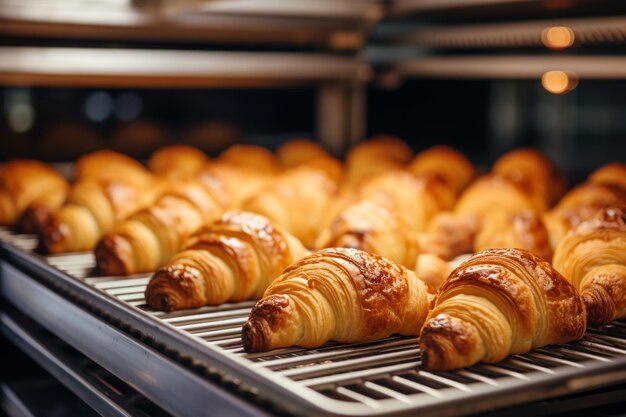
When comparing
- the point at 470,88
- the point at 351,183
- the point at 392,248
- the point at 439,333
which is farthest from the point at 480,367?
the point at 470,88

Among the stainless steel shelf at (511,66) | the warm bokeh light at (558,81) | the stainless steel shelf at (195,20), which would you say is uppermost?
the stainless steel shelf at (195,20)

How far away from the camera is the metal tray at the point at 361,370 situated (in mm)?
1466

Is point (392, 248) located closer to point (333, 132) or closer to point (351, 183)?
point (351, 183)

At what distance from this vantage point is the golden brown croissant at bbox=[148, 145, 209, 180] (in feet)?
12.5

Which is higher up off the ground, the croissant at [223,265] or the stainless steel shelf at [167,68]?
the stainless steel shelf at [167,68]

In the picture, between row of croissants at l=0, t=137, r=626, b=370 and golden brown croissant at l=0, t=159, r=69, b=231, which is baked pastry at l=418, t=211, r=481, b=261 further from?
golden brown croissant at l=0, t=159, r=69, b=231

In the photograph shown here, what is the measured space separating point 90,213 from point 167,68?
0.90m

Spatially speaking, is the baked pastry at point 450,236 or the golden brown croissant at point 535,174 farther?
the golden brown croissant at point 535,174

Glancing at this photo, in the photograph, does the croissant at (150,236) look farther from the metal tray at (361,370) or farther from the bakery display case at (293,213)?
the metal tray at (361,370)

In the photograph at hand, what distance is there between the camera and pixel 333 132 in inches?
178

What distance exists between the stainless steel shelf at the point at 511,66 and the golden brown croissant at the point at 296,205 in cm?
83

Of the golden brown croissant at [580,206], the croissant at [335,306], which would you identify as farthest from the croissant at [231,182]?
the croissant at [335,306]

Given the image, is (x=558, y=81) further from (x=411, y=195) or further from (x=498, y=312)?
(x=498, y=312)

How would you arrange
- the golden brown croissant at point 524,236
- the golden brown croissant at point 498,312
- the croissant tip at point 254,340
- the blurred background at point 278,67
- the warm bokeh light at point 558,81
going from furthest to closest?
the warm bokeh light at point 558,81 < the blurred background at point 278,67 < the golden brown croissant at point 524,236 < the croissant tip at point 254,340 < the golden brown croissant at point 498,312
